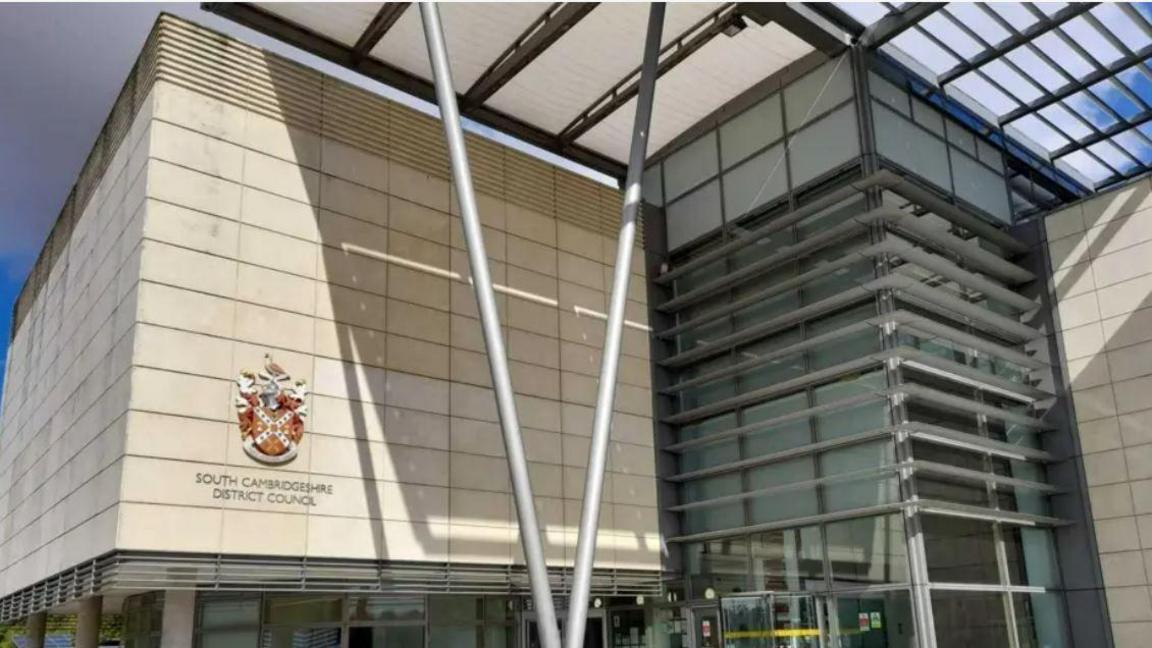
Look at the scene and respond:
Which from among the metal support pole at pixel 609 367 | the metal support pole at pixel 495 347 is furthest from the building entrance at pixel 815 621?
the metal support pole at pixel 495 347

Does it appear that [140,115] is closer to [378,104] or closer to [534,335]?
[378,104]

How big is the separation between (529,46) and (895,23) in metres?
7.03

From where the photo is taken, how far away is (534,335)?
2020 centimetres

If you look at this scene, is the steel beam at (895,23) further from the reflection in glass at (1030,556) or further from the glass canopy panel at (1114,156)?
the reflection in glass at (1030,556)

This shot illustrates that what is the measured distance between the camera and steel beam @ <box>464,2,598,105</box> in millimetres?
19078

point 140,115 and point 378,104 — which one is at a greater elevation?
point 378,104

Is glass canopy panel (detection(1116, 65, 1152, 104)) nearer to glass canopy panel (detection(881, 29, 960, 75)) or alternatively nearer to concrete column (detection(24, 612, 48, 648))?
glass canopy panel (detection(881, 29, 960, 75))

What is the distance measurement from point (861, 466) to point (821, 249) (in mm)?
4271

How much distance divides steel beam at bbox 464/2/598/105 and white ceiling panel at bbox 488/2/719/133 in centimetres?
32

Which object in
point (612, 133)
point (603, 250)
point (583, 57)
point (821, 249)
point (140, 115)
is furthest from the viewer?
point (612, 133)

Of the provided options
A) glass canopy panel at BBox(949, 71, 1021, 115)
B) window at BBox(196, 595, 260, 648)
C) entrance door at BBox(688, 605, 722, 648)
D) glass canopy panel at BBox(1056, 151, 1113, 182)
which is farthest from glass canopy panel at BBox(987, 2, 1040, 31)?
window at BBox(196, 595, 260, 648)

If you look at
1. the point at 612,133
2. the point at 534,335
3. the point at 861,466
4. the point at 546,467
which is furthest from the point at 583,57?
the point at 861,466

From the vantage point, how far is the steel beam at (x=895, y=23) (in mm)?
18484

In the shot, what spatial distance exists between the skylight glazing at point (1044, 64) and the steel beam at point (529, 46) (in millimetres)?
5120
